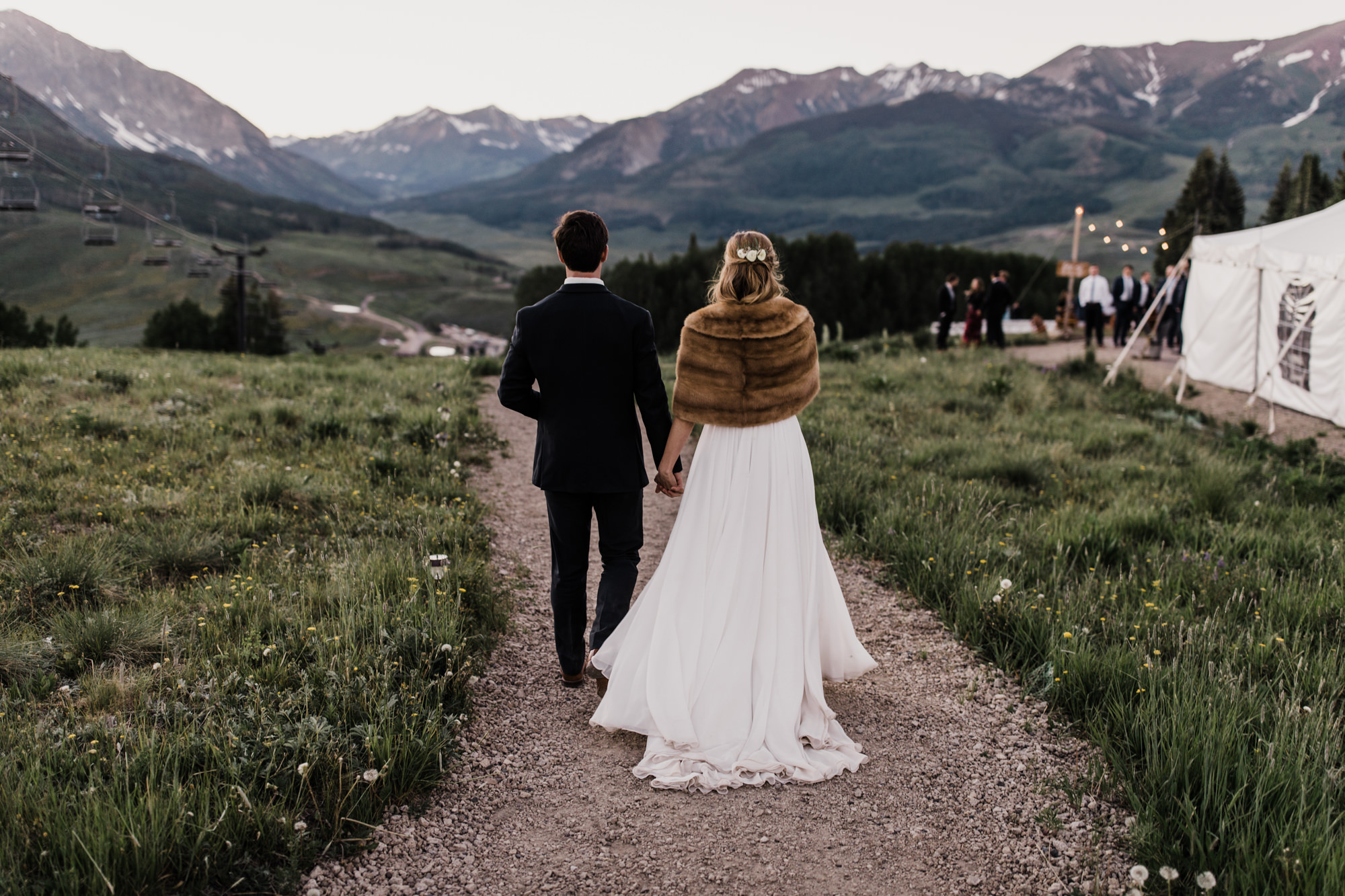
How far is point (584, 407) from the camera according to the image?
4125 millimetres

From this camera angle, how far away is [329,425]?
9.05m

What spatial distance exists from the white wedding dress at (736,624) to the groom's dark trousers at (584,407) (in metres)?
0.38

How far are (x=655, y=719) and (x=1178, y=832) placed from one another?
2214mm

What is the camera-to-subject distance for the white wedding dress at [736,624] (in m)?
3.87

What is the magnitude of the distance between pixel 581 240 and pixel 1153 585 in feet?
15.4

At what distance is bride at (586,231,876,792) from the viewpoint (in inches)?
153

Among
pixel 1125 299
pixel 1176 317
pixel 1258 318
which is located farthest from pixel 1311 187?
pixel 1258 318

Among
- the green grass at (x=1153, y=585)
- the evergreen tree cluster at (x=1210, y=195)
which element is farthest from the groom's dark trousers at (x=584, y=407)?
the evergreen tree cluster at (x=1210, y=195)

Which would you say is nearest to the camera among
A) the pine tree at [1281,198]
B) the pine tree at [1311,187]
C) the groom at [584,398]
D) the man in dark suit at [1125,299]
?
the groom at [584,398]

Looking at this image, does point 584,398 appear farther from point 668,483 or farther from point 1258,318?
point 1258,318

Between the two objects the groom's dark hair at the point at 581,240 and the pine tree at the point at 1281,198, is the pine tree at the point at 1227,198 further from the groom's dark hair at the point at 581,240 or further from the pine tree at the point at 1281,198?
the groom's dark hair at the point at 581,240

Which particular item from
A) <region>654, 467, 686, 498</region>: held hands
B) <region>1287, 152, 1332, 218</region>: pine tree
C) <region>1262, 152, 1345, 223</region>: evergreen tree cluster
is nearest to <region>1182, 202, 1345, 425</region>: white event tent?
<region>654, 467, 686, 498</region>: held hands

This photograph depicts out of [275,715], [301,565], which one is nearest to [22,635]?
[301,565]

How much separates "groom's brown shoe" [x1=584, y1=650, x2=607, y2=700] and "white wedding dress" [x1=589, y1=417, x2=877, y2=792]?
0.31 metres
